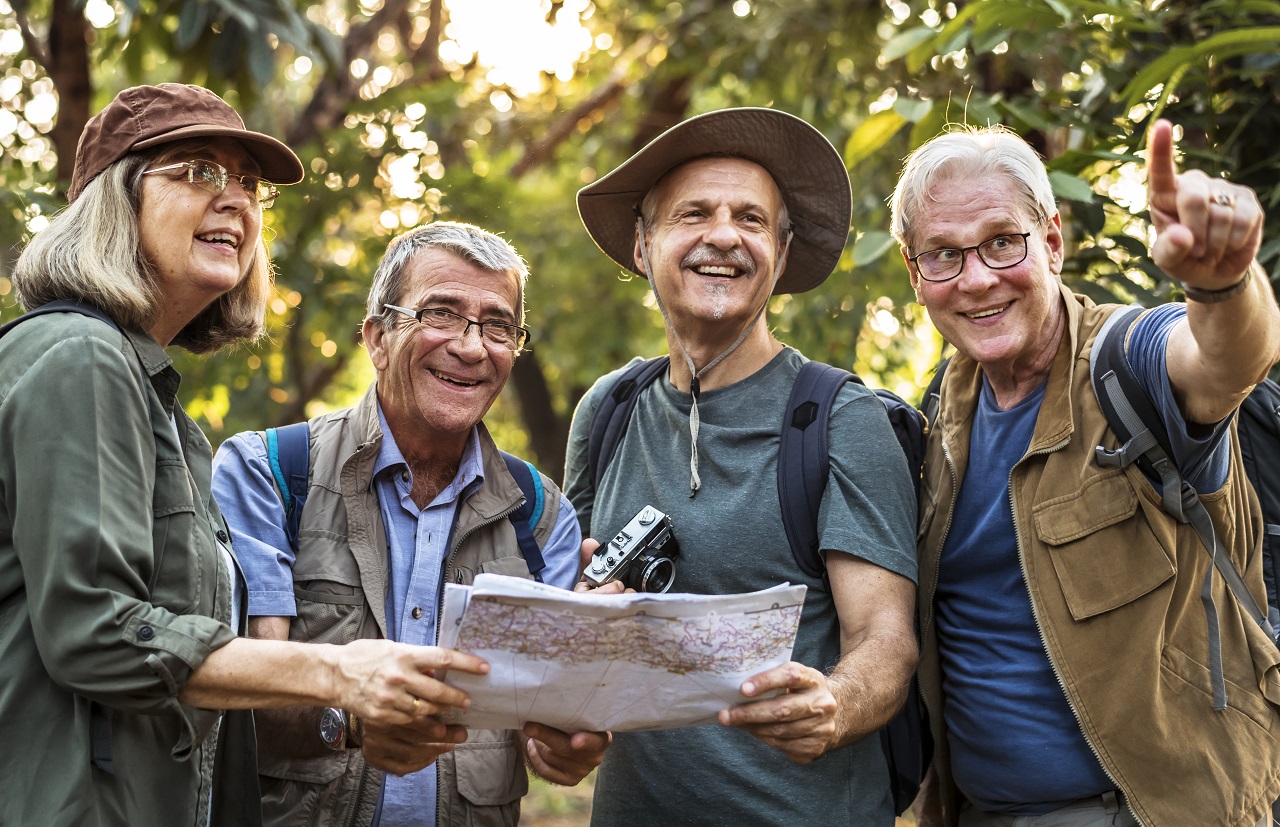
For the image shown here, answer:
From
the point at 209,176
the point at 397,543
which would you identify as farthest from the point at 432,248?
the point at 397,543

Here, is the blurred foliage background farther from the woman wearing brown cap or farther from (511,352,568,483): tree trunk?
the woman wearing brown cap

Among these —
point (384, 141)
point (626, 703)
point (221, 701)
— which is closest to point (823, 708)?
point (626, 703)

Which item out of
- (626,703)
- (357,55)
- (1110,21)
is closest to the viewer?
(626,703)

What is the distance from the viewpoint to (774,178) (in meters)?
3.29

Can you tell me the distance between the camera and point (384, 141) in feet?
22.8

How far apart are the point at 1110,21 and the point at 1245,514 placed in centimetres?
211

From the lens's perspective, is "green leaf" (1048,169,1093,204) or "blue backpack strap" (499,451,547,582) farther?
"green leaf" (1048,169,1093,204)

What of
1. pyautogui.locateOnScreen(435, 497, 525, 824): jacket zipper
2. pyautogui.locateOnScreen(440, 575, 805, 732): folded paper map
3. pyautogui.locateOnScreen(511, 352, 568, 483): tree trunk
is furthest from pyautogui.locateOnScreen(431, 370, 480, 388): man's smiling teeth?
pyautogui.locateOnScreen(511, 352, 568, 483): tree trunk

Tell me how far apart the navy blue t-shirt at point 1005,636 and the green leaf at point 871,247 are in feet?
3.44

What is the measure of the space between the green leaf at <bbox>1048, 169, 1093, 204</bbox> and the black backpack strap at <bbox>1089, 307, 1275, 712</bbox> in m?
0.90

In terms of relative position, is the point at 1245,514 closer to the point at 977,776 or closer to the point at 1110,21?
the point at 977,776

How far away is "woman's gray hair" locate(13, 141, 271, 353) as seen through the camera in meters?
2.22

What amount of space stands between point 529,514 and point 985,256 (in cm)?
132

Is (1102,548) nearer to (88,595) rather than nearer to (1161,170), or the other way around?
(1161,170)
